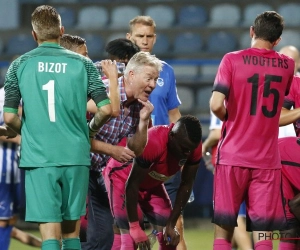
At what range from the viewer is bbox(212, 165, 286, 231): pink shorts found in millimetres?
5613

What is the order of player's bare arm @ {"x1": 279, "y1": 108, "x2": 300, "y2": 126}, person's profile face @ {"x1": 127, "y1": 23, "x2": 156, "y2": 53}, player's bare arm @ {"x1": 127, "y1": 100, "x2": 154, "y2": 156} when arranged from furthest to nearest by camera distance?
person's profile face @ {"x1": 127, "y1": 23, "x2": 156, "y2": 53}, player's bare arm @ {"x1": 279, "y1": 108, "x2": 300, "y2": 126}, player's bare arm @ {"x1": 127, "y1": 100, "x2": 154, "y2": 156}

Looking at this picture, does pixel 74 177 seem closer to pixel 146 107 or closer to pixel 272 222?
pixel 146 107

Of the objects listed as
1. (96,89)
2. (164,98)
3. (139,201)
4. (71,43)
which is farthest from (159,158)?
(164,98)

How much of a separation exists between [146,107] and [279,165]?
1.08 m

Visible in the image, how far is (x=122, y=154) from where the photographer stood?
211 inches

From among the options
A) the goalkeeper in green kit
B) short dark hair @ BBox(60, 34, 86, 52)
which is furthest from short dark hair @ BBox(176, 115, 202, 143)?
short dark hair @ BBox(60, 34, 86, 52)

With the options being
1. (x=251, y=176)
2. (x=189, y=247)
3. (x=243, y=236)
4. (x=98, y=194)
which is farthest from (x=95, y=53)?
(x=251, y=176)

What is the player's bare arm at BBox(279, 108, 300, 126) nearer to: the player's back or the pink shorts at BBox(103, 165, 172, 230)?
the pink shorts at BBox(103, 165, 172, 230)

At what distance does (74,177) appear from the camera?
16.3 ft

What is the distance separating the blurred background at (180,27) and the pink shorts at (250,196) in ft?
22.3

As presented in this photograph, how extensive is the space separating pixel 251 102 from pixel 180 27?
946 centimetres

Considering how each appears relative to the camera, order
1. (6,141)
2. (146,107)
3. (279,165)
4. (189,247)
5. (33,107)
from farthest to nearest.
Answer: (189,247) → (6,141) → (279,165) → (146,107) → (33,107)

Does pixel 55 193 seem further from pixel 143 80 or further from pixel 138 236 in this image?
pixel 143 80

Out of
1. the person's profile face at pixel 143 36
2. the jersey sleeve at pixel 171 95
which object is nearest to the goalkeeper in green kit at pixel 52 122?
the jersey sleeve at pixel 171 95
